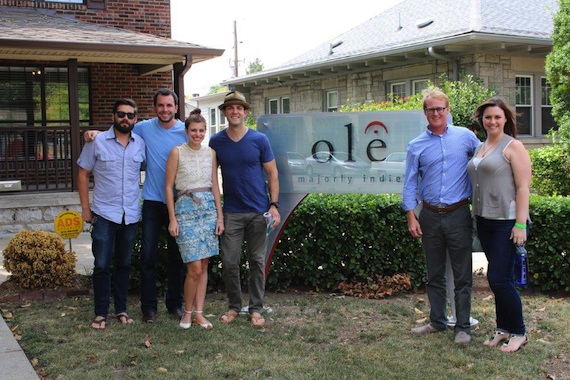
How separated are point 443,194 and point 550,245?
232 cm

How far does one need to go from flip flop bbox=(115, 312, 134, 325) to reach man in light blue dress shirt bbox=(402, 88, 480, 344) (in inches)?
90.6

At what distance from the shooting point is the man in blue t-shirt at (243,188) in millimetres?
5242

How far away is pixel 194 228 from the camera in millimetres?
5141

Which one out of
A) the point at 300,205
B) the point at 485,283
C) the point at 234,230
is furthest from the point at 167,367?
the point at 485,283

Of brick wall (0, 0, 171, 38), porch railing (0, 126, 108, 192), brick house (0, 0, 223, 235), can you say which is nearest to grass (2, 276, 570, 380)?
brick house (0, 0, 223, 235)

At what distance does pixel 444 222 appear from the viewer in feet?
16.0

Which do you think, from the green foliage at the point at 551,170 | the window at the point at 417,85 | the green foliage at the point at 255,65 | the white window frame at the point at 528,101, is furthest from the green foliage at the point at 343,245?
the green foliage at the point at 255,65

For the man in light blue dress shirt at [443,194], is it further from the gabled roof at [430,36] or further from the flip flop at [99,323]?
the gabled roof at [430,36]

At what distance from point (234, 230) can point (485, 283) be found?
2.90 m

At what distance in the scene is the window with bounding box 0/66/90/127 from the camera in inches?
498

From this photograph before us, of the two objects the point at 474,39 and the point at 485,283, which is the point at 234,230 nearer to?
the point at 485,283

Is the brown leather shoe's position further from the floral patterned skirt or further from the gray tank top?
the gray tank top

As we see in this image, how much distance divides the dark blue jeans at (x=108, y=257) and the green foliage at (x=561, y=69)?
387 inches

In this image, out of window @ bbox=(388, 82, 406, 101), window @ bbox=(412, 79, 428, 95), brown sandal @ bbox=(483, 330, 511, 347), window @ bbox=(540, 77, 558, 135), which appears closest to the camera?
brown sandal @ bbox=(483, 330, 511, 347)
